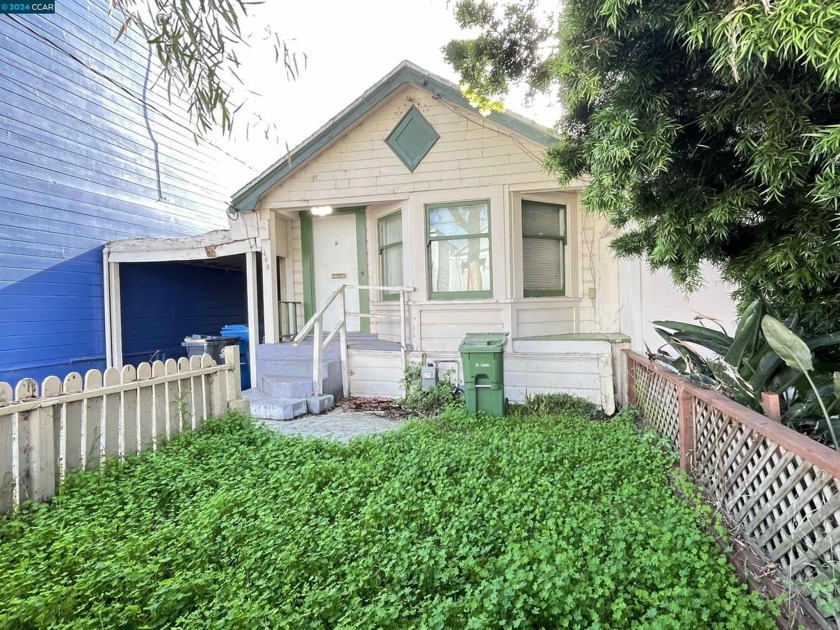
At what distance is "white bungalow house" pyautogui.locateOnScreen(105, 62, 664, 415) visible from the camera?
6078 mm

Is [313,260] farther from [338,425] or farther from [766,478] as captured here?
[766,478]

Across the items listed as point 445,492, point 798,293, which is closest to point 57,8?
point 445,492

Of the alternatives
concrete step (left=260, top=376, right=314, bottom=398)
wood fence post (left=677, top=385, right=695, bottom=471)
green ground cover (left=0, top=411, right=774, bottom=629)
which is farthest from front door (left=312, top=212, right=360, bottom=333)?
wood fence post (left=677, top=385, right=695, bottom=471)

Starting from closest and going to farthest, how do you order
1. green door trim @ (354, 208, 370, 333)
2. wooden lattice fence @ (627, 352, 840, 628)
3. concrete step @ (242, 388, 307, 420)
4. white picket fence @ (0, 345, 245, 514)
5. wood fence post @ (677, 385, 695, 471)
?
wooden lattice fence @ (627, 352, 840, 628), white picket fence @ (0, 345, 245, 514), wood fence post @ (677, 385, 695, 471), concrete step @ (242, 388, 307, 420), green door trim @ (354, 208, 370, 333)

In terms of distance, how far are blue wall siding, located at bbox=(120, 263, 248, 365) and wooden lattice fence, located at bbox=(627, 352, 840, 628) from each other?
29.7 feet

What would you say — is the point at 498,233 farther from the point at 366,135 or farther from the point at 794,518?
the point at 794,518

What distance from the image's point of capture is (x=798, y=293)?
92.8 inches

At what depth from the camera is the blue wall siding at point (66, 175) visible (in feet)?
20.6

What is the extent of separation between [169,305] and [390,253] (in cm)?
525

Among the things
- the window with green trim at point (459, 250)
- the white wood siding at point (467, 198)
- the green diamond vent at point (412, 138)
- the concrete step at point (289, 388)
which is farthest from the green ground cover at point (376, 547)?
the green diamond vent at point (412, 138)

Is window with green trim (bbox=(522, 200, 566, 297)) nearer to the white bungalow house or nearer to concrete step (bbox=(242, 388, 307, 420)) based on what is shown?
the white bungalow house

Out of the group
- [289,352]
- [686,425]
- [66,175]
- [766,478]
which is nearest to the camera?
[766,478]

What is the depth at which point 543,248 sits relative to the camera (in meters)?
6.58

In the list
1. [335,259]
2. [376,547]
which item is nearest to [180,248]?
[335,259]
